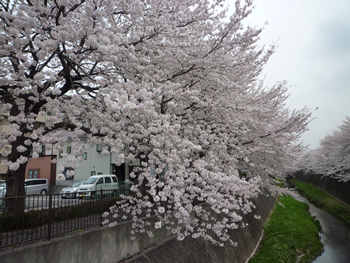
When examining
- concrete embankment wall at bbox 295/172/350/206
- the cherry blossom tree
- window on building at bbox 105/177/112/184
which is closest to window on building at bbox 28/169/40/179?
window on building at bbox 105/177/112/184

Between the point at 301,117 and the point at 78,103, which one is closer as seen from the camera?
the point at 78,103

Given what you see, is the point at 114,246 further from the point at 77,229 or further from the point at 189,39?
the point at 189,39

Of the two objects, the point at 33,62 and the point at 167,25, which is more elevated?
the point at 167,25

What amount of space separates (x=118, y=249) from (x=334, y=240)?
1870cm

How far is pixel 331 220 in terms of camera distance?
25.8 metres

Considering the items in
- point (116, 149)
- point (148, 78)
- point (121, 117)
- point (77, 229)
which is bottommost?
point (77, 229)

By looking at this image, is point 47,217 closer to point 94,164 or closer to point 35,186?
point 35,186

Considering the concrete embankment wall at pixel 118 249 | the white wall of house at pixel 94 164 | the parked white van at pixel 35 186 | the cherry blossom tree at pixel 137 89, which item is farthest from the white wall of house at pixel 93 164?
the cherry blossom tree at pixel 137 89

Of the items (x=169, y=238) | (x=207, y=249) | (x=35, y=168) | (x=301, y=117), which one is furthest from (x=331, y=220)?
(x=35, y=168)

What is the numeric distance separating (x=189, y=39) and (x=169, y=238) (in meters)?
6.88

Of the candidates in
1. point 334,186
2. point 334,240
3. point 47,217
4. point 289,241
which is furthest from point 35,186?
point 334,186

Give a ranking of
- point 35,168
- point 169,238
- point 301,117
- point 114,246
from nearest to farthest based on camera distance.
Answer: point 114,246
point 169,238
point 301,117
point 35,168

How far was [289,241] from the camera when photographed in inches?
642

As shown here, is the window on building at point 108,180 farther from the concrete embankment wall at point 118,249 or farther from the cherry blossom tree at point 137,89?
the cherry blossom tree at point 137,89
